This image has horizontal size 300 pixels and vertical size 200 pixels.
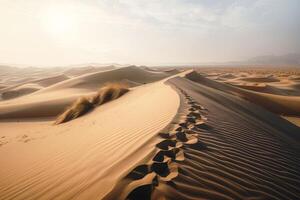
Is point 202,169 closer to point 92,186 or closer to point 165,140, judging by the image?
point 165,140

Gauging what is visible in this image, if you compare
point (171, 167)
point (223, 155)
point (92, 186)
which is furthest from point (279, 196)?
point (92, 186)

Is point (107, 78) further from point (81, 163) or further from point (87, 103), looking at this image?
point (81, 163)

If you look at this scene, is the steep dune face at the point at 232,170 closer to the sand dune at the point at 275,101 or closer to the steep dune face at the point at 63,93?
the steep dune face at the point at 63,93

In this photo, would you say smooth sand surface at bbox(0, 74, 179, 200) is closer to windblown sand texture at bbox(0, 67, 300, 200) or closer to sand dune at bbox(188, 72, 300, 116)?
windblown sand texture at bbox(0, 67, 300, 200)

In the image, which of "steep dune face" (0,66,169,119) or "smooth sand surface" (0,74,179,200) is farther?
"steep dune face" (0,66,169,119)

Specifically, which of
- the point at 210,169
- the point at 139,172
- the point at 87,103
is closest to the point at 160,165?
the point at 139,172

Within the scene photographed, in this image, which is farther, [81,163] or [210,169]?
[81,163]

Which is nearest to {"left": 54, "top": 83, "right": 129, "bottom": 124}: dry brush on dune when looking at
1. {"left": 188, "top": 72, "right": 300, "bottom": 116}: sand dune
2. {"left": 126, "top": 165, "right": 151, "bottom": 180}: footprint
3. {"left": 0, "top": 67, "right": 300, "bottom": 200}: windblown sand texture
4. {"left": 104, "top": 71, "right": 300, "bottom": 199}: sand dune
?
{"left": 0, "top": 67, "right": 300, "bottom": 200}: windblown sand texture

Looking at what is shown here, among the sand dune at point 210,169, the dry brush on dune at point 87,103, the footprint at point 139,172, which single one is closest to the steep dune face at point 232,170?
the sand dune at point 210,169
